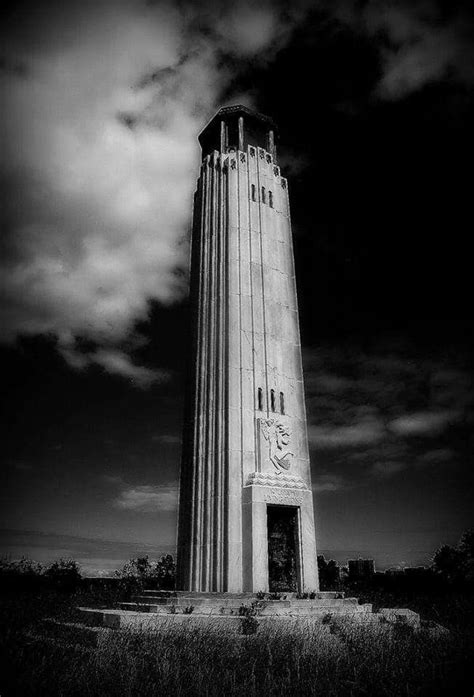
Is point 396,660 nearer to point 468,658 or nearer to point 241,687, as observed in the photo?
point 468,658

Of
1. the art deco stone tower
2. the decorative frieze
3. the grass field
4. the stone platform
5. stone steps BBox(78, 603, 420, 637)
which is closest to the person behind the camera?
the grass field

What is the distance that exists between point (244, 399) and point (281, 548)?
8155 mm

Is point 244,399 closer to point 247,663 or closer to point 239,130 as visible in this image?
point 247,663

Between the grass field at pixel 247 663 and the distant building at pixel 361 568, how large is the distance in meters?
22.5

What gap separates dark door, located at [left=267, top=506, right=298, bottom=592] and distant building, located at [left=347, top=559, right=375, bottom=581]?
43.3ft

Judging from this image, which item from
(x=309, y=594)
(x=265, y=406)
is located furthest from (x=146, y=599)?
(x=265, y=406)

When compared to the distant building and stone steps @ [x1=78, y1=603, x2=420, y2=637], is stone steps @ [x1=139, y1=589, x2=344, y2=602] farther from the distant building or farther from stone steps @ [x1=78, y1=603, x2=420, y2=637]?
the distant building

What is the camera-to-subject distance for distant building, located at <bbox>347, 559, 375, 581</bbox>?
36.7m

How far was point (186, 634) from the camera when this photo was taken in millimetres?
14031

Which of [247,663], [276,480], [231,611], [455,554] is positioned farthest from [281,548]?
[455,554]

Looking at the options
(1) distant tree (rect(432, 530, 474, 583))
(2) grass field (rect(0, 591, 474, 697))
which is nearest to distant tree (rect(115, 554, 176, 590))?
(2) grass field (rect(0, 591, 474, 697))

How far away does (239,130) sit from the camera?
3394 centimetres

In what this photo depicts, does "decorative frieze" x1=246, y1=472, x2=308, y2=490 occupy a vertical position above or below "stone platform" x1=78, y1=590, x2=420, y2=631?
above

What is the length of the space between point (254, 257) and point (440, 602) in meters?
20.1
